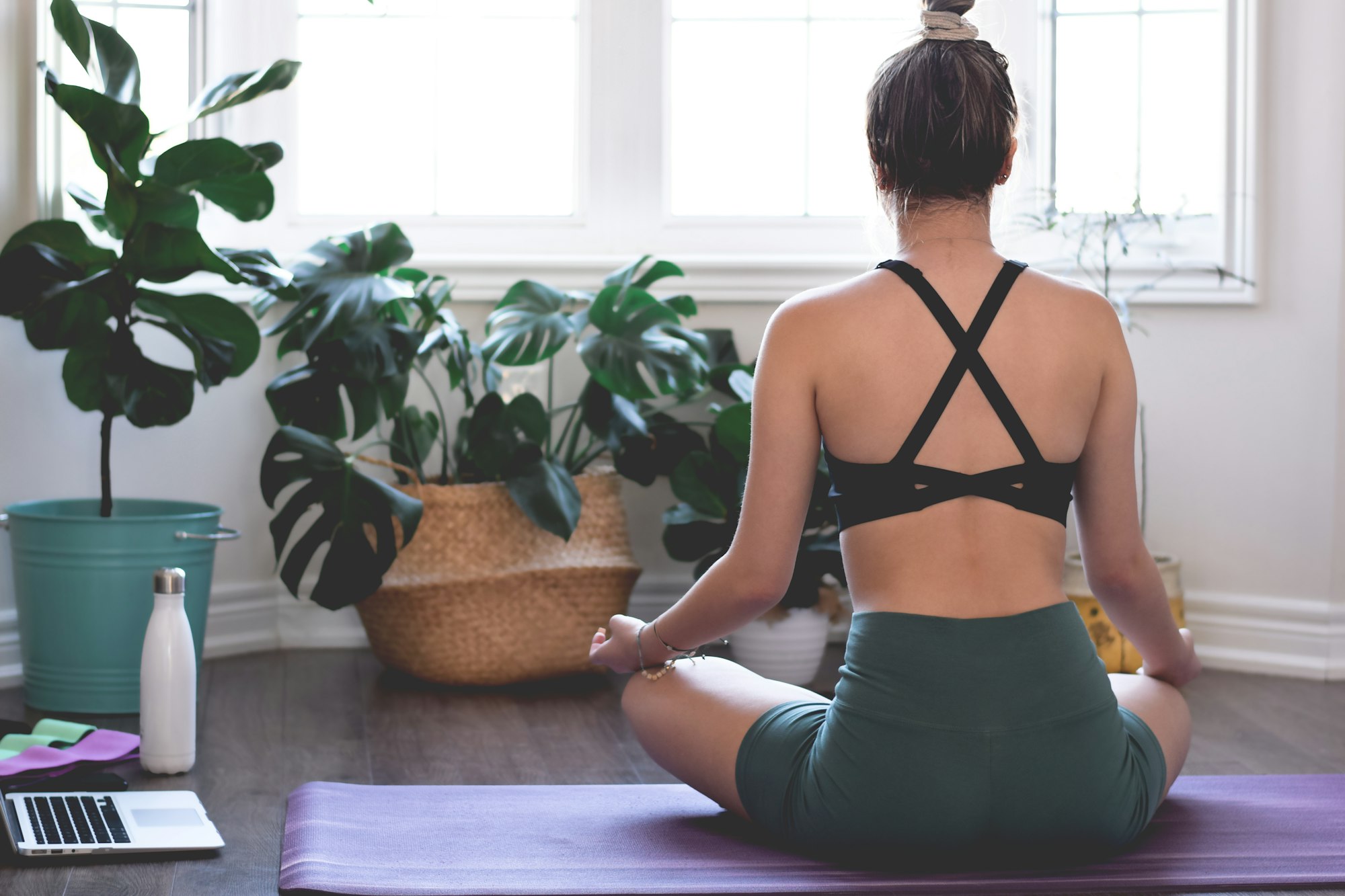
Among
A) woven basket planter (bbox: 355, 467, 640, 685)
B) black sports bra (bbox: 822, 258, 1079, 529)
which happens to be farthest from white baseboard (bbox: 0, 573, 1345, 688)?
black sports bra (bbox: 822, 258, 1079, 529)

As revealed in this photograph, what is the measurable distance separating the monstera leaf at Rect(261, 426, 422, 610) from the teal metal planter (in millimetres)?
161

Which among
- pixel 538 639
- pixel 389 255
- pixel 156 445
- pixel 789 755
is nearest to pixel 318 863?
pixel 789 755

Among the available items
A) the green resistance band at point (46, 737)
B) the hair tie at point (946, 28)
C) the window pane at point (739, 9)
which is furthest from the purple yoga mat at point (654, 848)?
the window pane at point (739, 9)

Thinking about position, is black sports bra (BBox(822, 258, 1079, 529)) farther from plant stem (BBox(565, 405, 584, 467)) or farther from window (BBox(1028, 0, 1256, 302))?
window (BBox(1028, 0, 1256, 302))

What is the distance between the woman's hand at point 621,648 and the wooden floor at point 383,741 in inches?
17.1

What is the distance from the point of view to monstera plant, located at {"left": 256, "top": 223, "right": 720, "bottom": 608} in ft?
8.15

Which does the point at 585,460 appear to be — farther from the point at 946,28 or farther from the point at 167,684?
the point at 946,28

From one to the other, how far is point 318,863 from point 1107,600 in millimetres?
974

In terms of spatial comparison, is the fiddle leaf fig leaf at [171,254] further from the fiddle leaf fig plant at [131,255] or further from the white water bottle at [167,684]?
the white water bottle at [167,684]

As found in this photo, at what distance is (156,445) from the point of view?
9.71ft

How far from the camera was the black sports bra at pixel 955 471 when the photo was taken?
1.37m

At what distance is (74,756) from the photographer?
6.70ft

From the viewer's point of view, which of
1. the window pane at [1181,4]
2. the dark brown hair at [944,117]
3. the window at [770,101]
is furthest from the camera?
the window at [770,101]

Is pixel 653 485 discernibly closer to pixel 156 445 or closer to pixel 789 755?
pixel 156 445
